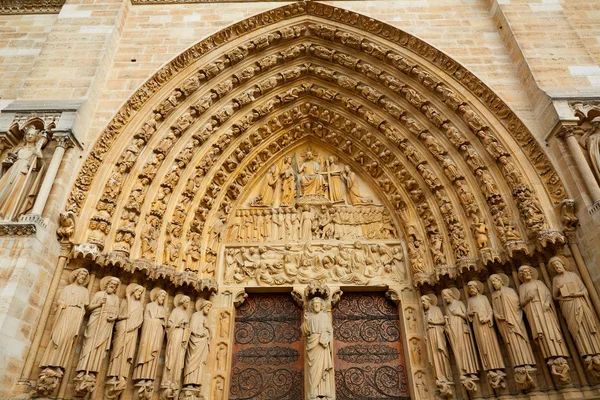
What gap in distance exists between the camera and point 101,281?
5.18m

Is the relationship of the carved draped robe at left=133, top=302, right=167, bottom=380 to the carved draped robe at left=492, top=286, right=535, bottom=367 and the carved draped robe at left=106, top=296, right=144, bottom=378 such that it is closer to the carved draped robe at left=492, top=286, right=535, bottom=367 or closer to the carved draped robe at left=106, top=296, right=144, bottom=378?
the carved draped robe at left=106, top=296, right=144, bottom=378

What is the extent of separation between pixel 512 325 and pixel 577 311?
70 centimetres

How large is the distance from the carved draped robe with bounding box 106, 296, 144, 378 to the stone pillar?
578 centimetres

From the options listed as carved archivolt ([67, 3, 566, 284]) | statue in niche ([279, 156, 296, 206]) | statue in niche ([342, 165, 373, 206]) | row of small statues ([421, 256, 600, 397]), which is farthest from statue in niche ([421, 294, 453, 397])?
statue in niche ([279, 156, 296, 206])

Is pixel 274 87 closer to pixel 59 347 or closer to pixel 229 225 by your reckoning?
pixel 229 225

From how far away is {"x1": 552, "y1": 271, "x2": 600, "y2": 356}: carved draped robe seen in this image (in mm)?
4492

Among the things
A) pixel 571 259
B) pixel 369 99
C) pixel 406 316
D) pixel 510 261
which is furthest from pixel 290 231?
pixel 571 259

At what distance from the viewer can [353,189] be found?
7.33 m

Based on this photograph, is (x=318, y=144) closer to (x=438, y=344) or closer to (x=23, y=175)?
(x=438, y=344)

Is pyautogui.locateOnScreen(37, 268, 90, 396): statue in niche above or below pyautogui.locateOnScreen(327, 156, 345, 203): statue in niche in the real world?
below

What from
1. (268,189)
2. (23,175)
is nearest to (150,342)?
(23,175)

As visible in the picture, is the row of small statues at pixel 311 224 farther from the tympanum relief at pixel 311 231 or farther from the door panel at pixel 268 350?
the door panel at pixel 268 350

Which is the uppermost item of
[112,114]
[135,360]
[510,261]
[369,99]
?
[369,99]

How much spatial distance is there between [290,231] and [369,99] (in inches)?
→ 109
